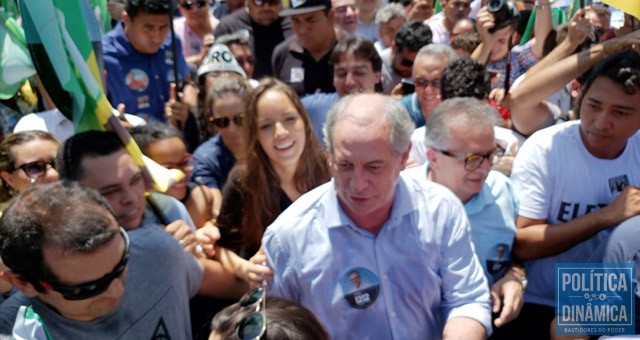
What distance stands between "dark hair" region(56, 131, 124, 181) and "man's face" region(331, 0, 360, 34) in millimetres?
4294

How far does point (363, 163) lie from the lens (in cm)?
217

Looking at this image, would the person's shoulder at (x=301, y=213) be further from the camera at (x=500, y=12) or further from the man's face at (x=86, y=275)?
the camera at (x=500, y=12)

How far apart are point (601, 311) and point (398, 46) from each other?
2970 millimetres

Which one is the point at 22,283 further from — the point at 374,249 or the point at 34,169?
the point at 34,169

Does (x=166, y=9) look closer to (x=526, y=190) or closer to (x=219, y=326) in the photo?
(x=526, y=190)

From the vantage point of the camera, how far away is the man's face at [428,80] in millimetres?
4039

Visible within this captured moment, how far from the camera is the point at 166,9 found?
4.53 meters

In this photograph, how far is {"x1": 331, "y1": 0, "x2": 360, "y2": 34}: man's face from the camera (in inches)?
253

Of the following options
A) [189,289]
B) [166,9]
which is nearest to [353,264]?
[189,289]

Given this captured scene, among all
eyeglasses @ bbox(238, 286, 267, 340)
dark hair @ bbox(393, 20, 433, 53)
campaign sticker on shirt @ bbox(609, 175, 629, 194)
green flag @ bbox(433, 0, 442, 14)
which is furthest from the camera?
green flag @ bbox(433, 0, 442, 14)

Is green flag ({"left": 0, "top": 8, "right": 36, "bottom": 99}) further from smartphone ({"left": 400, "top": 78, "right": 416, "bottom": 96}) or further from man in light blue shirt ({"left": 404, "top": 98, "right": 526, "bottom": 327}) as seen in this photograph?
smartphone ({"left": 400, "top": 78, "right": 416, "bottom": 96})

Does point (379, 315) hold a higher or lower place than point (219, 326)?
lower

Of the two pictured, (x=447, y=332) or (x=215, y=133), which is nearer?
(x=447, y=332)

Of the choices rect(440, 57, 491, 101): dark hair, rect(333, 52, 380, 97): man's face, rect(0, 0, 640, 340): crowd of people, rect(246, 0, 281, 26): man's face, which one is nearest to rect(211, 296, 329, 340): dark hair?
rect(0, 0, 640, 340): crowd of people
